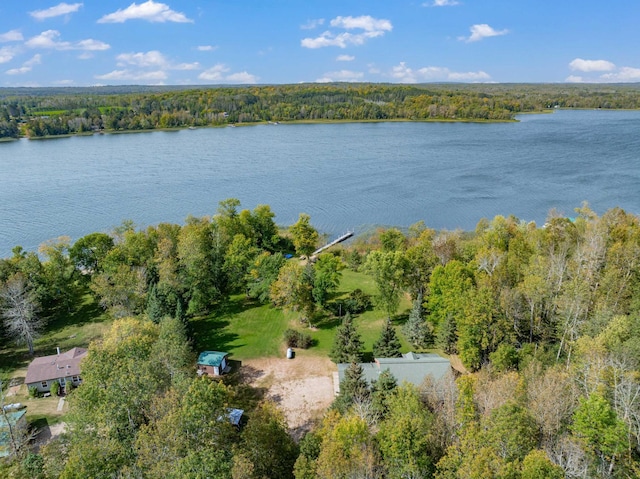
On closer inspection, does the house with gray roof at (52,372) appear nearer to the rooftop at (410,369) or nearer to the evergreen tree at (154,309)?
the evergreen tree at (154,309)

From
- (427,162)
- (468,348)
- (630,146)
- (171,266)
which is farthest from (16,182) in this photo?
(630,146)

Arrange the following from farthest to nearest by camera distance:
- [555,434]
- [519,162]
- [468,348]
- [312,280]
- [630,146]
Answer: [630,146] → [519,162] → [312,280] → [468,348] → [555,434]

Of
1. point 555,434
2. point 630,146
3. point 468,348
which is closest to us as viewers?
point 555,434

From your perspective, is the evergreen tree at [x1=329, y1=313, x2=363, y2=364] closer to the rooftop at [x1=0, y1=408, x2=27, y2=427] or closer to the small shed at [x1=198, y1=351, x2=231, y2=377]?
the small shed at [x1=198, y1=351, x2=231, y2=377]

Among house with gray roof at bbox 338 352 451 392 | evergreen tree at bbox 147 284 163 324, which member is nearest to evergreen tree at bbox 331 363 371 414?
house with gray roof at bbox 338 352 451 392

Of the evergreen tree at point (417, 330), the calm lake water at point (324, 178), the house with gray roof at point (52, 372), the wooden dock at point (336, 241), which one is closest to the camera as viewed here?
the house with gray roof at point (52, 372)

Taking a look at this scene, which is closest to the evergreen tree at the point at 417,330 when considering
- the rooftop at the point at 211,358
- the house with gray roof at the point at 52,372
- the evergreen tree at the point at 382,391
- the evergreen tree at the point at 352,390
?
the evergreen tree at the point at 382,391

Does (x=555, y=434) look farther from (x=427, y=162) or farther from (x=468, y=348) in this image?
(x=427, y=162)
